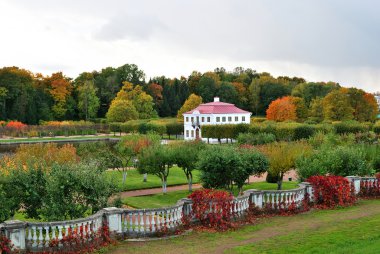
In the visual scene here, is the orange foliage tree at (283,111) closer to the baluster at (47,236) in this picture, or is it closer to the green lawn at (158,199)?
the green lawn at (158,199)

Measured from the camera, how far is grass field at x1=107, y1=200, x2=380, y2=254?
462 inches

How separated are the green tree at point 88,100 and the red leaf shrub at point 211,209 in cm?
8798

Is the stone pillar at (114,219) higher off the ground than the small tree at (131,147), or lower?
lower

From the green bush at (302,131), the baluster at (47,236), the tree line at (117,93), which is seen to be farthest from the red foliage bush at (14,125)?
the baluster at (47,236)

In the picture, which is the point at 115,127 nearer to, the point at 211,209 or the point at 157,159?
the point at 157,159

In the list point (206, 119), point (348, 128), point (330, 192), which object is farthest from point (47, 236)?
point (206, 119)

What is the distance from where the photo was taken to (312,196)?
1831 centimetres

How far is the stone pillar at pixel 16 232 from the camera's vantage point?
1163cm

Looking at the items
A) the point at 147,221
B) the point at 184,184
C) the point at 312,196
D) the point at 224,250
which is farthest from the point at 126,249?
the point at 184,184

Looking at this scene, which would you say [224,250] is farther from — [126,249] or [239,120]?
[239,120]

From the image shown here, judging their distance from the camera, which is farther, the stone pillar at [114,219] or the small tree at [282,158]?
the small tree at [282,158]

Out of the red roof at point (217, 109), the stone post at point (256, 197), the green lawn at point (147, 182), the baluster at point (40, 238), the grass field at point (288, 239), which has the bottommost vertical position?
the green lawn at point (147, 182)

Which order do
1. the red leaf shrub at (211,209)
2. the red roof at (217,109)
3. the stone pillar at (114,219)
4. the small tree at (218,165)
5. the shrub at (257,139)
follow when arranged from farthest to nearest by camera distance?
the red roof at (217,109)
the shrub at (257,139)
the small tree at (218,165)
the red leaf shrub at (211,209)
the stone pillar at (114,219)

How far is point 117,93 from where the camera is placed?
103 meters
